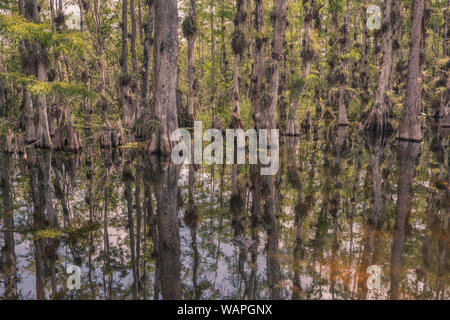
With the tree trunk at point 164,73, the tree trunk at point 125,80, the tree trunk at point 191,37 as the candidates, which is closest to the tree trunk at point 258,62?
the tree trunk at point 191,37

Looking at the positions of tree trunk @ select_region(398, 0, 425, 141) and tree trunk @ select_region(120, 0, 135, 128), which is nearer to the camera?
tree trunk @ select_region(120, 0, 135, 128)

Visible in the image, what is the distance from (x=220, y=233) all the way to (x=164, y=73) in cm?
986

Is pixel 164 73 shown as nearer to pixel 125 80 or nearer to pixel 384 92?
pixel 125 80

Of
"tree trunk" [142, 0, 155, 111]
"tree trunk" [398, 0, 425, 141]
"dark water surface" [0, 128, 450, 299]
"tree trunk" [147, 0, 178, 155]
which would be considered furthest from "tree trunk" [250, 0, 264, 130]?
"dark water surface" [0, 128, 450, 299]

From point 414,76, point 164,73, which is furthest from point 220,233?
point 414,76

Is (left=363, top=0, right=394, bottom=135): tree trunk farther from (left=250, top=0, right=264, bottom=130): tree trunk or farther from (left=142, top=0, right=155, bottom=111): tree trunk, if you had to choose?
(left=142, top=0, right=155, bottom=111): tree trunk

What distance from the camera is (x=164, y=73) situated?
45.8 ft

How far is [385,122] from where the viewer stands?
69.2 feet

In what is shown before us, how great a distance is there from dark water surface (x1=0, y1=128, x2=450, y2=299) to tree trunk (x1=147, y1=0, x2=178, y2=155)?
2.87 metres

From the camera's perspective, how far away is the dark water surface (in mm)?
4043

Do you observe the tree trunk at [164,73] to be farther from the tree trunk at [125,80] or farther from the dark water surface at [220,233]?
the tree trunk at [125,80]

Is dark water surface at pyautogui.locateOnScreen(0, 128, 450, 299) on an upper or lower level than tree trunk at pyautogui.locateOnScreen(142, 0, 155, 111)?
lower
